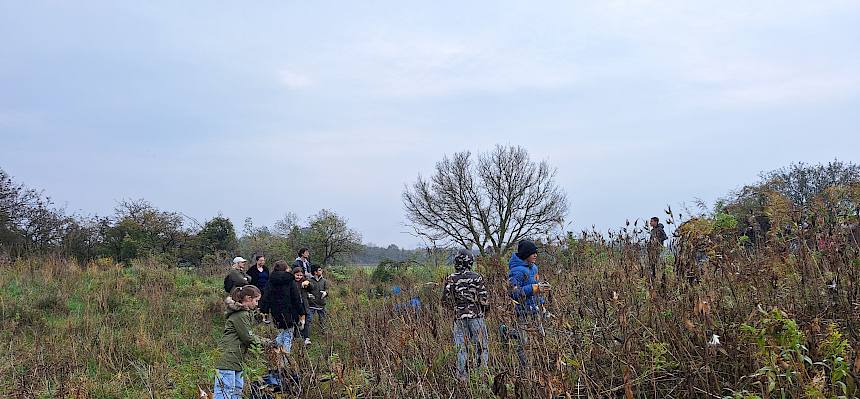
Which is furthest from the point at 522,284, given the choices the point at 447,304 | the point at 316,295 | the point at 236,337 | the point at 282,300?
the point at 316,295

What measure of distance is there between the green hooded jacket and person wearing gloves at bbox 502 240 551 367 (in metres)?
2.44

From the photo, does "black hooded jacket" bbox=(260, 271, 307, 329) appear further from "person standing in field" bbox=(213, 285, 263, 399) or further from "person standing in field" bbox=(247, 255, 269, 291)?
"person standing in field" bbox=(213, 285, 263, 399)

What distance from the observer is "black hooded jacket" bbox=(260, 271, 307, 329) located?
7.71m

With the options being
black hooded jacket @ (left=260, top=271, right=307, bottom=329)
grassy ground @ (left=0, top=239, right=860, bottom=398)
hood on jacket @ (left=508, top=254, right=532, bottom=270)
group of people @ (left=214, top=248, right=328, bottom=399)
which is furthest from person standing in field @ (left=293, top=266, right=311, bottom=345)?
hood on jacket @ (left=508, top=254, right=532, bottom=270)

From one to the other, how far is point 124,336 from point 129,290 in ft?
12.6

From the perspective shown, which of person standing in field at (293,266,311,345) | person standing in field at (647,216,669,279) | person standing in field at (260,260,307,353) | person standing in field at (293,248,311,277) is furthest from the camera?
person standing in field at (293,248,311,277)

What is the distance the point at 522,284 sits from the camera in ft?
17.1

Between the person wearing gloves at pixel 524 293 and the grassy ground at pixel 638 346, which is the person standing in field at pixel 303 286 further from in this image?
the person wearing gloves at pixel 524 293

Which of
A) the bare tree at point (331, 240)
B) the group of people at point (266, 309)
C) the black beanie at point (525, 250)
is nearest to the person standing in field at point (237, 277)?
the group of people at point (266, 309)

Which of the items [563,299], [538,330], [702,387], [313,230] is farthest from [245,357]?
[313,230]

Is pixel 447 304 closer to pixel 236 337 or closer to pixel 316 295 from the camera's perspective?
pixel 236 337

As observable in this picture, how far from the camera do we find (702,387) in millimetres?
2592

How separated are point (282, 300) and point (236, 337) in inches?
95.6

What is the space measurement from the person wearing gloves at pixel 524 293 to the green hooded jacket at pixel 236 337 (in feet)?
8.00
